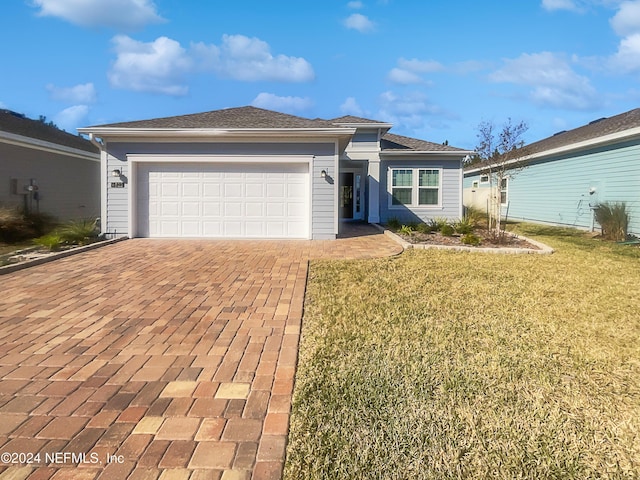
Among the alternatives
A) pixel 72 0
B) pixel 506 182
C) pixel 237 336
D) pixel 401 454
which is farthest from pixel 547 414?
pixel 506 182

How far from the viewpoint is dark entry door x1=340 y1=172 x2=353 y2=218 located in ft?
56.6

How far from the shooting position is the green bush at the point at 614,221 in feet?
38.4

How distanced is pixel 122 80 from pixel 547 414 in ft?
98.4

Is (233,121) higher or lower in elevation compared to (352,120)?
lower

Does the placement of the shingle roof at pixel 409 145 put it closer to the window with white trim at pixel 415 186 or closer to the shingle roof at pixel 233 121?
the window with white trim at pixel 415 186

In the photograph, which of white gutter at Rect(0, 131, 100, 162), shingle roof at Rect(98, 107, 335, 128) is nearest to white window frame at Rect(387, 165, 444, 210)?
shingle roof at Rect(98, 107, 335, 128)

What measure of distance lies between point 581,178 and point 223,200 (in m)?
13.2

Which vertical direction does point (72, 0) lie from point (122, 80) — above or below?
below

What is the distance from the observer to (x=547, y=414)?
250 cm

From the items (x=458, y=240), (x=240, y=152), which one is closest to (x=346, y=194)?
(x=240, y=152)

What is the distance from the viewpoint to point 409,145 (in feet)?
55.8

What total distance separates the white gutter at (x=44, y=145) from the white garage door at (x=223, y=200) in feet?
14.2

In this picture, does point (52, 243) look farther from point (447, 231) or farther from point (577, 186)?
point (577, 186)

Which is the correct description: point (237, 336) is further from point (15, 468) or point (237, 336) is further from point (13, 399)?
point (15, 468)
